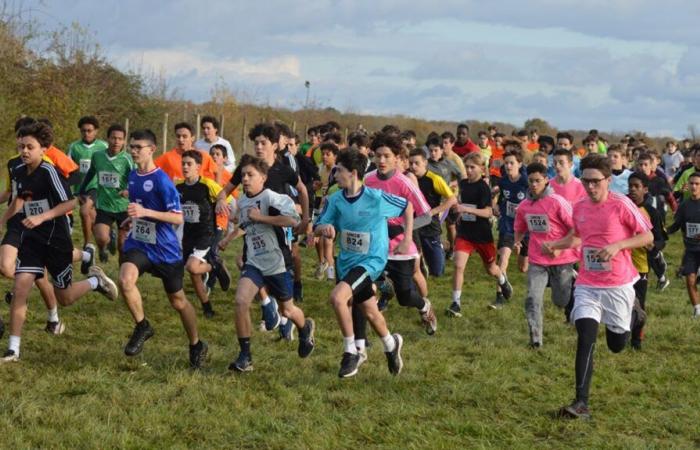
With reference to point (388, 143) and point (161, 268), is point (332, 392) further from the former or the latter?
point (388, 143)

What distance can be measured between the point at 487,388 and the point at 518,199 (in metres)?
4.18

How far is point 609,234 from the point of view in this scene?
22.1 feet

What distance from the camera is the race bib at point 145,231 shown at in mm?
7395

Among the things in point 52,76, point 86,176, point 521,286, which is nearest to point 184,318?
point 86,176

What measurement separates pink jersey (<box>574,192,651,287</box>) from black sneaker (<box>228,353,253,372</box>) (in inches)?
107

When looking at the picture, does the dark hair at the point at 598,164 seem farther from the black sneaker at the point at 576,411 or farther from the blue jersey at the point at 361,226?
the black sneaker at the point at 576,411

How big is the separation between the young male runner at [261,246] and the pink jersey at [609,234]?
2317mm

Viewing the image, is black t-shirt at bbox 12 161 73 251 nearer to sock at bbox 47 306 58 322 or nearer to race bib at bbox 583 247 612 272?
sock at bbox 47 306 58 322

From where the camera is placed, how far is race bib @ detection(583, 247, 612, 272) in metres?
6.70

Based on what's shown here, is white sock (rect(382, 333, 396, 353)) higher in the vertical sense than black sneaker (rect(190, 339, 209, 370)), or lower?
higher

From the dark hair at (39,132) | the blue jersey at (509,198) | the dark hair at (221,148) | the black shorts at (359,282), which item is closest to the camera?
the black shorts at (359,282)

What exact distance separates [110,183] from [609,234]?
6.27 m

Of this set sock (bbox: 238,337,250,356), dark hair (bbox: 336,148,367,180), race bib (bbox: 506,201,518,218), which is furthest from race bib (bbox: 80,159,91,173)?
dark hair (bbox: 336,148,367,180)

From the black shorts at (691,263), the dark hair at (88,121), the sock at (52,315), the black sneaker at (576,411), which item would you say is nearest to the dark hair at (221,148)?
the dark hair at (88,121)
